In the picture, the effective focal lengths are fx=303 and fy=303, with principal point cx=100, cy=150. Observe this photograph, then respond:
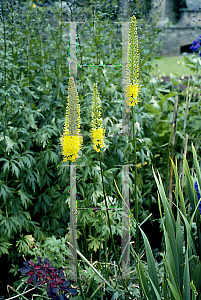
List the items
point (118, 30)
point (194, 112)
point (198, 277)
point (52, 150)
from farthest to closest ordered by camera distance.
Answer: point (194, 112), point (118, 30), point (52, 150), point (198, 277)

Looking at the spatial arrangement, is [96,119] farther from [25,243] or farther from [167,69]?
[167,69]

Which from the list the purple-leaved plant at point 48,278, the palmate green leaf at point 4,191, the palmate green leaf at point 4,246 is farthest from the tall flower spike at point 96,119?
the palmate green leaf at point 4,246

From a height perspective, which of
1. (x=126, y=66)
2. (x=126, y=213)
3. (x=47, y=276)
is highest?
(x=126, y=66)

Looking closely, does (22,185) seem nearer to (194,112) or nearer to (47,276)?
(47,276)

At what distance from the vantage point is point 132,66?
151 cm

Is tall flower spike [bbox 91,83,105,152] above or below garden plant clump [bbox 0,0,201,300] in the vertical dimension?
above

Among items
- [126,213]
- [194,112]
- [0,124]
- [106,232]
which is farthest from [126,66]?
[194,112]

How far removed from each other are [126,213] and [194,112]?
241 centimetres

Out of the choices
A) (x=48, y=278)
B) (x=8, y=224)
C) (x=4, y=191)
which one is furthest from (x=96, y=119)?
(x=8, y=224)

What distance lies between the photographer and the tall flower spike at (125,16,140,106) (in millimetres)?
1490

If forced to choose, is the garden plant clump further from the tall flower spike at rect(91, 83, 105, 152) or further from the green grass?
the green grass

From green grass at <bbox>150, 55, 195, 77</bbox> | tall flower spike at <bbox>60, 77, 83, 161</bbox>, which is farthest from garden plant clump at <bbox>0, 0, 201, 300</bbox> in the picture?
green grass at <bbox>150, 55, 195, 77</bbox>

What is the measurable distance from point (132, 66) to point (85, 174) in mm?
1057

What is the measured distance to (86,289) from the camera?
224 centimetres
